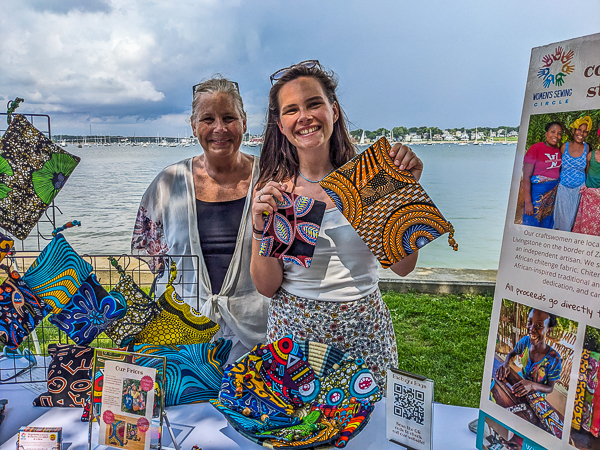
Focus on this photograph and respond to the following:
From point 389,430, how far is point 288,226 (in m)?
0.61

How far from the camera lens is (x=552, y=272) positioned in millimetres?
923

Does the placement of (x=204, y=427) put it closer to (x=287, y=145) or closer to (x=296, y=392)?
(x=296, y=392)

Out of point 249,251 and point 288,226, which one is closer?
point 288,226

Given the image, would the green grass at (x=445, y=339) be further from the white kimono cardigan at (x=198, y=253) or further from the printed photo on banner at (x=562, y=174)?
the printed photo on banner at (x=562, y=174)

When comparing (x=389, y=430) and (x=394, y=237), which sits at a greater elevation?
(x=394, y=237)

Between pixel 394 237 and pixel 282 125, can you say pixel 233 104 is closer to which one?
pixel 282 125

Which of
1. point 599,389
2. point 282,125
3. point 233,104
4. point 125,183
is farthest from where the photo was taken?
point 125,183

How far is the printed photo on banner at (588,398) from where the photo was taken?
85 cm

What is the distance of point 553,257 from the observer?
3.03 ft

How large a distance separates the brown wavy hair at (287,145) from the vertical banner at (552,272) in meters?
0.70

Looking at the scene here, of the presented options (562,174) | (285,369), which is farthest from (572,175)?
(285,369)

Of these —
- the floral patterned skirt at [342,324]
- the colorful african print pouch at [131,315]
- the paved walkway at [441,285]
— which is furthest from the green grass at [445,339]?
the colorful african print pouch at [131,315]

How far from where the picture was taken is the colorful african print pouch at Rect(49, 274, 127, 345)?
4.16ft

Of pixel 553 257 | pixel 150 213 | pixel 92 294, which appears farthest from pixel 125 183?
pixel 553 257
